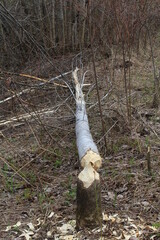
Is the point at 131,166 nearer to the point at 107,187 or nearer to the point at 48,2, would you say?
the point at 107,187

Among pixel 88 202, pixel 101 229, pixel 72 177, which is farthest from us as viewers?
pixel 72 177

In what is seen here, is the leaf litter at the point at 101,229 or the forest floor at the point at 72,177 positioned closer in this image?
the leaf litter at the point at 101,229

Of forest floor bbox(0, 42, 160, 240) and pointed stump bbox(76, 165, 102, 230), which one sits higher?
pointed stump bbox(76, 165, 102, 230)

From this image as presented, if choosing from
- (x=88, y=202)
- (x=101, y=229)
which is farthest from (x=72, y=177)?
(x=101, y=229)

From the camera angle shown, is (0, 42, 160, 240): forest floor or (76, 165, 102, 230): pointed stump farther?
(0, 42, 160, 240): forest floor

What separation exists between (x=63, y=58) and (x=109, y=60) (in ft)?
4.66

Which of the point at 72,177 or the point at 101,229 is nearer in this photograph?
the point at 101,229

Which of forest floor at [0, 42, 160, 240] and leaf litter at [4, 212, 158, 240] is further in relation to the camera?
forest floor at [0, 42, 160, 240]

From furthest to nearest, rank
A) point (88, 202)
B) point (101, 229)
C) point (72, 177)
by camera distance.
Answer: point (72, 177), point (88, 202), point (101, 229)

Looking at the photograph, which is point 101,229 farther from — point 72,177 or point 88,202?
point 72,177

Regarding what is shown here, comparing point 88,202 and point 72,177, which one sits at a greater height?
point 88,202

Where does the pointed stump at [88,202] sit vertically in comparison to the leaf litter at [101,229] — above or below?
above

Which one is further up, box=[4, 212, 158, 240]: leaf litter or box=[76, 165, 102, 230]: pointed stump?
box=[76, 165, 102, 230]: pointed stump

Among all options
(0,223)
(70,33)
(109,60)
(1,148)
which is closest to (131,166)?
(0,223)
